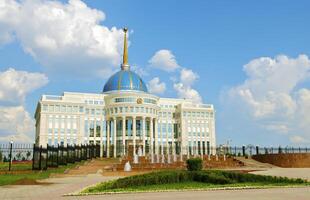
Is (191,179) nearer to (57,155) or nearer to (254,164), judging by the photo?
(57,155)

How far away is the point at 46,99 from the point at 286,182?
191 ft

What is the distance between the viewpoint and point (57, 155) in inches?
1260

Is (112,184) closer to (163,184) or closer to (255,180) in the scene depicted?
(163,184)

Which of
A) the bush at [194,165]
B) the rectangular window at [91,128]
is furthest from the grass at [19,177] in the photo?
the rectangular window at [91,128]

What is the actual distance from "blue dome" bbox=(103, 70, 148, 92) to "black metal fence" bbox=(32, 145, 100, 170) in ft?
100

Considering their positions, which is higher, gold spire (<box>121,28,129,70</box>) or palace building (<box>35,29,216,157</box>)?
gold spire (<box>121,28,129,70</box>)

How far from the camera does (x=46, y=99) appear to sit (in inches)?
2616

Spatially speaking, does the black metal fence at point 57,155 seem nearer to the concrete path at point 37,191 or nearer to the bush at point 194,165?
the concrete path at point 37,191

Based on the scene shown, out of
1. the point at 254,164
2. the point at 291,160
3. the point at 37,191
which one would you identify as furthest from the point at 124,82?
the point at 37,191

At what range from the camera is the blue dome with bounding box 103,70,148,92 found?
242 feet

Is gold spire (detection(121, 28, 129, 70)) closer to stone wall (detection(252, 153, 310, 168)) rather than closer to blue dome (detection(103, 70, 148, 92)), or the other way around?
blue dome (detection(103, 70, 148, 92))

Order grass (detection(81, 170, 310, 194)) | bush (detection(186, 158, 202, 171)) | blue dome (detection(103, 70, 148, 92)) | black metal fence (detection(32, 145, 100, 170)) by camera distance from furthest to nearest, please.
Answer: blue dome (detection(103, 70, 148, 92))
black metal fence (detection(32, 145, 100, 170))
bush (detection(186, 158, 202, 171))
grass (detection(81, 170, 310, 194))

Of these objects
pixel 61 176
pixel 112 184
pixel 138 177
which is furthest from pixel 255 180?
pixel 61 176

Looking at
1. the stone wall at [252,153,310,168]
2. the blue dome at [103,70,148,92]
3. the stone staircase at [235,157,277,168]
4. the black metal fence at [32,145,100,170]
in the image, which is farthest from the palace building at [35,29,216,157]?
the stone wall at [252,153,310,168]
